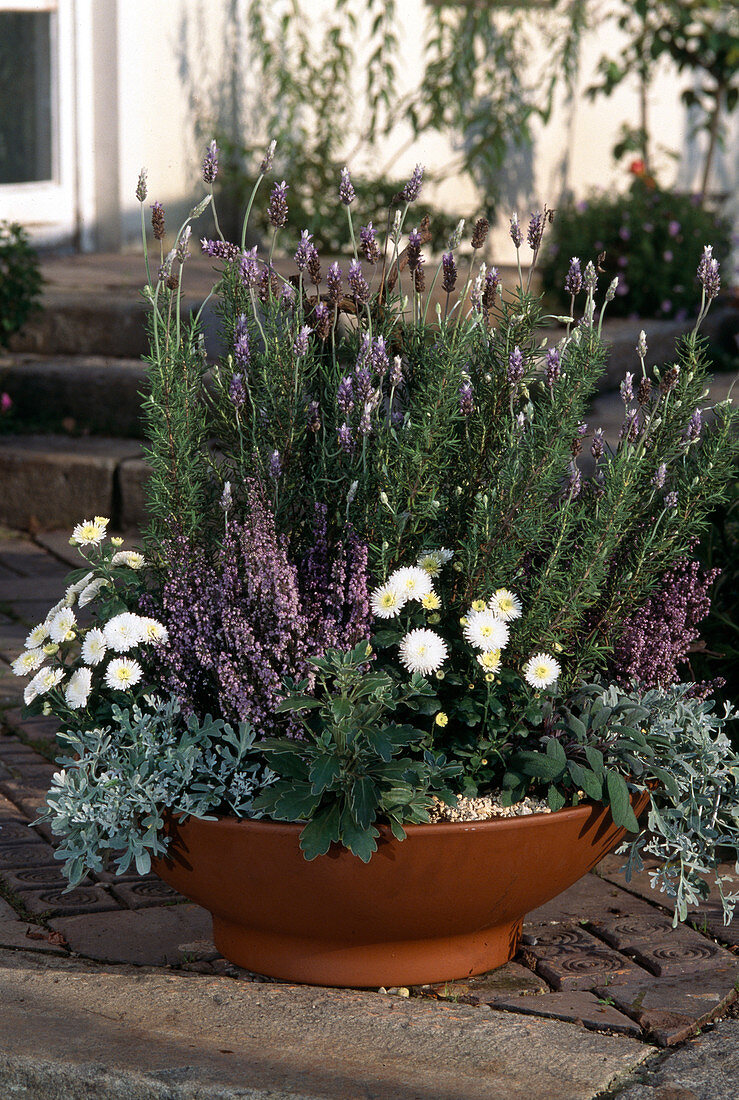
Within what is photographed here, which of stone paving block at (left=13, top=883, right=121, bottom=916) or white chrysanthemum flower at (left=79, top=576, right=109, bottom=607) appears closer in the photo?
white chrysanthemum flower at (left=79, top=576, right=109, bottom=607)

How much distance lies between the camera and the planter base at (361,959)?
94.1 inches

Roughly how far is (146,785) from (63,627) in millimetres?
406

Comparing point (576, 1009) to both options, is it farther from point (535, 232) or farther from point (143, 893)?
point (535, 232)

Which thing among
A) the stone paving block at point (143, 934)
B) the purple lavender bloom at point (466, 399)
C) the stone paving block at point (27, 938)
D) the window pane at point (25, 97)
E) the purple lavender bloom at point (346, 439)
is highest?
the window pane at point (25, 97)

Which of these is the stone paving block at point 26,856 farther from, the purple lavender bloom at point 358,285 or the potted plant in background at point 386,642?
the purple lavender bloom at point 358,285

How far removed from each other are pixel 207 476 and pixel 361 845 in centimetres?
80

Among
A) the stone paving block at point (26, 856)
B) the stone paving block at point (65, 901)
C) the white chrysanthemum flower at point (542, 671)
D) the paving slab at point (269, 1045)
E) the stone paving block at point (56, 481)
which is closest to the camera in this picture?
the paving slab at point (269, 1045)

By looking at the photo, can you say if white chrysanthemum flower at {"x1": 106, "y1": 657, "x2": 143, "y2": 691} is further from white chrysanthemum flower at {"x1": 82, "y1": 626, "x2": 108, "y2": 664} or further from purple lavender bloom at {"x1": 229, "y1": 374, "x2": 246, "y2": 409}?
purple lavender bloom at {"x1": 229, "y1": 374, "x2": 246, "y2": 409}

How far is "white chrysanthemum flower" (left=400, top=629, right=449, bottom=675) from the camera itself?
7.45 feet

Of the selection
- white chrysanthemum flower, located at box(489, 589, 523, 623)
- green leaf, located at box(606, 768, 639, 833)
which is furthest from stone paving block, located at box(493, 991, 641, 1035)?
white chrysanthemum flower, located at box(489, 589, 523, 623)

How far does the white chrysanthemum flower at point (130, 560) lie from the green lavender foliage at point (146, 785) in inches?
12.9

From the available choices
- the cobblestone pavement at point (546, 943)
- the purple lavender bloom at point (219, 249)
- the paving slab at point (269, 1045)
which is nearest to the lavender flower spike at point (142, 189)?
the purple lavender bloom at point (219, 249)

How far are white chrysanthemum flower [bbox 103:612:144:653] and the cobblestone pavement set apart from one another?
0.47 metres

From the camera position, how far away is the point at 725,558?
320 cm
